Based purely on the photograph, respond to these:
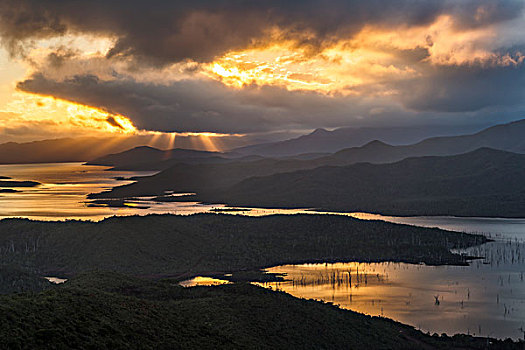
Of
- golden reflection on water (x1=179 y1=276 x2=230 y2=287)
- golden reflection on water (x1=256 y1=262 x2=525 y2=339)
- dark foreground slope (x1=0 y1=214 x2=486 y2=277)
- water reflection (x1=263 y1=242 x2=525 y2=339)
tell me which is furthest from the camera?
dark foreground slope (x1=0 y1=214 x2=486 y2=277)

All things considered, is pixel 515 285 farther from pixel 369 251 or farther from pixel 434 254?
pixel 369 251

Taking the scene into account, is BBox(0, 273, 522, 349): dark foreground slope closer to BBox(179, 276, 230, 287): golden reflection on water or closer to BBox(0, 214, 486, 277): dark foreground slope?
BBox(179, 276, 230, 287): golden reflection on water

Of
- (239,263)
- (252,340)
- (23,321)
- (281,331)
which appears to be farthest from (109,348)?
(239,263)

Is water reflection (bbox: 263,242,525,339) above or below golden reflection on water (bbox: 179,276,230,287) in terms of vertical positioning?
below

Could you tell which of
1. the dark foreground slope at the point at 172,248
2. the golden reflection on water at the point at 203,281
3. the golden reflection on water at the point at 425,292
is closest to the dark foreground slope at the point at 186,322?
the golden reflection on water at the point at 425,292

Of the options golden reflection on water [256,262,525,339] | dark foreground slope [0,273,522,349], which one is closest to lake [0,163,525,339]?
golden reflection on water [256,262,525,339]

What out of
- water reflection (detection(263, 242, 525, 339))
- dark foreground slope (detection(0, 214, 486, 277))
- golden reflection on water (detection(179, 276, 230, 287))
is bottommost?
water reflection (detection(263, 242, 525, 339))
